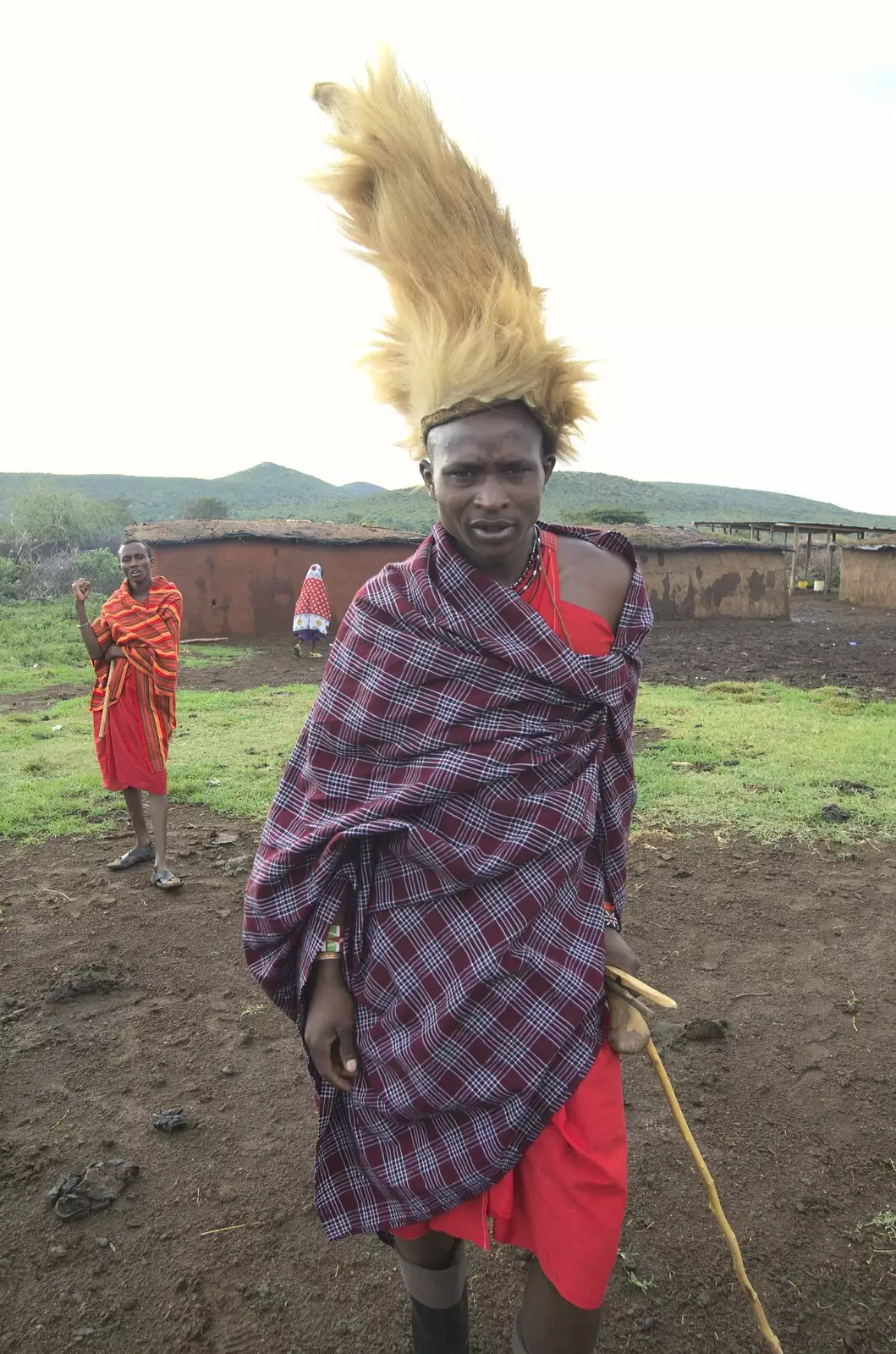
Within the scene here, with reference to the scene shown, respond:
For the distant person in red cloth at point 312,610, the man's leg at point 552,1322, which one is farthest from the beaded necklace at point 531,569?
the distant person in red cloth at point 312,610

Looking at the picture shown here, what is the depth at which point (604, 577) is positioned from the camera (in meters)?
1.87

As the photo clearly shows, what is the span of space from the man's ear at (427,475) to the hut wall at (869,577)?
2418 cm

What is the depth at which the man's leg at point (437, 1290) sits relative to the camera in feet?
5.93

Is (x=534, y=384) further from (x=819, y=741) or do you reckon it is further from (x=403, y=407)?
(x=819, y=741)

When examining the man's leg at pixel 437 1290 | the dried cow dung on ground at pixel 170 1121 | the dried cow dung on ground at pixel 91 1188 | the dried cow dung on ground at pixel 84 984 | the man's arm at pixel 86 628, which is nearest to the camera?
the man's leg at pixel 437 1290

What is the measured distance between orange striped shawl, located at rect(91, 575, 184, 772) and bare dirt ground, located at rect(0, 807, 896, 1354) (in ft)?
3.33

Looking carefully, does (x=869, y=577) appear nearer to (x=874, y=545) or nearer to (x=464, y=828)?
(x=874, y=545)

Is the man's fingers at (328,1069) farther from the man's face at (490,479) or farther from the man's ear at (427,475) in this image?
the man's ear at (427,475)

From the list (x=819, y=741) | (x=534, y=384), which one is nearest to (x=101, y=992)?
(x=534, y=384)

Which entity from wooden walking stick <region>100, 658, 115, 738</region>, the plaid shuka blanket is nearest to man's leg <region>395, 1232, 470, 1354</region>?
the plaid shuka blanket

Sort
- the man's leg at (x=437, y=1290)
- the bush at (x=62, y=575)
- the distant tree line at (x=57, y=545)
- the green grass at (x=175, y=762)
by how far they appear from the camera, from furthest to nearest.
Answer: the distant tree line at (x=57, y=545)
the bush at (x=62, y=575)
the green grass at (x=175, y=762)
the man's leg at (x=437, y=1290)

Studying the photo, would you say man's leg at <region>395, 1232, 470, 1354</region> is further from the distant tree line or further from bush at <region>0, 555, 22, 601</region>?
the distant tree line

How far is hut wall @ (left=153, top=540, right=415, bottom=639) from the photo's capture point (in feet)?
61.5

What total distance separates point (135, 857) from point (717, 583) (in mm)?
17255
